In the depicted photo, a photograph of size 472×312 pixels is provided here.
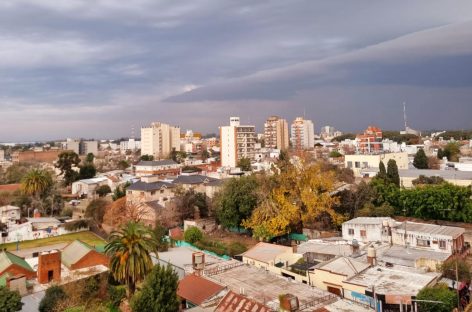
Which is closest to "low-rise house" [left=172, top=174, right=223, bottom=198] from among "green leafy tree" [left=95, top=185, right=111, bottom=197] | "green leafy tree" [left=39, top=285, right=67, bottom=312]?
"green leafy tree" [left=95, top=185, right=111, bottom=197]

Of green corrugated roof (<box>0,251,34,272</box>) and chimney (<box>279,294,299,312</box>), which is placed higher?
chimney (<box>279,294,299,312</box>)

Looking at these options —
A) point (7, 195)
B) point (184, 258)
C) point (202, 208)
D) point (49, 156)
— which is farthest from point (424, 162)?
point (49, 156)

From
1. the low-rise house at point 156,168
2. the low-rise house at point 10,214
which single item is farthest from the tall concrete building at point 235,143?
the low-rise house at point 10,214

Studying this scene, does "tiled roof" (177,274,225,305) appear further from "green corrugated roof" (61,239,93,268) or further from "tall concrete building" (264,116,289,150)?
"tall concrete building" (264,116,289,150)

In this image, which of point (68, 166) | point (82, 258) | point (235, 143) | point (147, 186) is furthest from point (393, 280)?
point (235, 143)

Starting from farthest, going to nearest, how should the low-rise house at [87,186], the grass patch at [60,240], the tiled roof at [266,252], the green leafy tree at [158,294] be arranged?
1. the low-rise house at [87,186]
2. the grass patch at [60,240]
3. the tiled roof at [266,252]
4. the green leafy tree at [158,294]

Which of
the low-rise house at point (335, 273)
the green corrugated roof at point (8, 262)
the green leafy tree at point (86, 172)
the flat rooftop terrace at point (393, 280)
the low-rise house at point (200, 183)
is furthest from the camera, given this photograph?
the green leafy tree at point (86, 172)

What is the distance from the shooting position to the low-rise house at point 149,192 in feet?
144

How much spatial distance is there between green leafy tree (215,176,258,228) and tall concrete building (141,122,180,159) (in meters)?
82.2

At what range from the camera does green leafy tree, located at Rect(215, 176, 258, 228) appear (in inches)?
1357

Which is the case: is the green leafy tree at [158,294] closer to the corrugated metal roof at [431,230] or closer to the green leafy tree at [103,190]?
the corrugated metal roof at [431,230]

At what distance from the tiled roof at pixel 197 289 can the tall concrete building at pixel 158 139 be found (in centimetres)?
9833

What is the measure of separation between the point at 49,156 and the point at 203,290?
391 feet

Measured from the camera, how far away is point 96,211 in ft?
144
